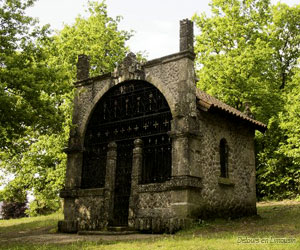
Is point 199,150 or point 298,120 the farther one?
point 298,120

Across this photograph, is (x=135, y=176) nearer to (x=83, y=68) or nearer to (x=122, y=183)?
(x=122, y=183)

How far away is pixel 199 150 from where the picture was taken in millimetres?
12438

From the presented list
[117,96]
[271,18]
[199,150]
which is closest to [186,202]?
[199,150]

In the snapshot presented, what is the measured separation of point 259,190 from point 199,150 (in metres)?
10.4

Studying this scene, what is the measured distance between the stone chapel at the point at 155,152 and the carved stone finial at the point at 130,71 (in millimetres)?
39

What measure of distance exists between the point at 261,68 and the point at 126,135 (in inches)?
434

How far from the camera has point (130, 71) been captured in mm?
14039

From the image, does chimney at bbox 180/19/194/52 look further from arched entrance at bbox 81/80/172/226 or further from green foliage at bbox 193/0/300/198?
green foliage at bbox 193/0/300/198

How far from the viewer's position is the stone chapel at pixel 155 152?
1208 cm

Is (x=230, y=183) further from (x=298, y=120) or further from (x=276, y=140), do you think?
(x=276, y=140)

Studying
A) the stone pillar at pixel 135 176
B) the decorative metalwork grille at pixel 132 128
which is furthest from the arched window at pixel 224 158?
the stone pillar at pixel 135 176

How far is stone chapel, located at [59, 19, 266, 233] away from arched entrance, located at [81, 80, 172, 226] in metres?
0.04

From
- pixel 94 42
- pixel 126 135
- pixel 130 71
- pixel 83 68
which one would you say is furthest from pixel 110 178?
pixel 94 42

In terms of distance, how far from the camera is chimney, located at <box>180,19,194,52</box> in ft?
41.9
